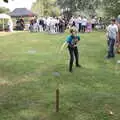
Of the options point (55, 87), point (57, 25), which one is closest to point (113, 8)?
point (57, 25)

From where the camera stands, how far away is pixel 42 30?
44844 mm

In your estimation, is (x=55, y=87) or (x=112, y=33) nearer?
(x=55, y=87)

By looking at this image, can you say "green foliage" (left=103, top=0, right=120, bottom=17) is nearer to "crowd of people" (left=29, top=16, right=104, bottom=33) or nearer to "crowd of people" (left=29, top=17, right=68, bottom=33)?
"crowd of people" (left=29, top=16, right=104, bottom=33)

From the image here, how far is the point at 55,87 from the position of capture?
46.3ft

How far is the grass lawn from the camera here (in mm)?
11055

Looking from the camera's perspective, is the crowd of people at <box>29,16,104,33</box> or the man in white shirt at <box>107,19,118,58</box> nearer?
the man in white shirt at <box>107,19,118,58</box>

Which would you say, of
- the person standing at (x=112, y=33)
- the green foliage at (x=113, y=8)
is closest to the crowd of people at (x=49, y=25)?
the green foliage at (x=113, y=8)

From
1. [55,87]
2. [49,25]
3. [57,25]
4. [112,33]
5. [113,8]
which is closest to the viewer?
[55,87]

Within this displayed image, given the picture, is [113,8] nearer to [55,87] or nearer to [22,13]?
[22,13]

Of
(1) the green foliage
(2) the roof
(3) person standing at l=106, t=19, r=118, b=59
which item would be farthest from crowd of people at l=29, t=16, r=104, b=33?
(3) person standing at l=106, t=19, r=118, b=59

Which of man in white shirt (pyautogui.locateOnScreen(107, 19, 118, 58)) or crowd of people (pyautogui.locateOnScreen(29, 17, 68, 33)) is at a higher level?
man in white shirt (pyautogui.locateOnScreen(107, 19, 118, 58))

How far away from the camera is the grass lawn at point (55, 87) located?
11.1 meters

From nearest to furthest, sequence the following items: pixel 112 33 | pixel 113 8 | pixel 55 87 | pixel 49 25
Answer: pixel 55 87 < pixel 112 33 < pixel 113 8 < pixel 49 25

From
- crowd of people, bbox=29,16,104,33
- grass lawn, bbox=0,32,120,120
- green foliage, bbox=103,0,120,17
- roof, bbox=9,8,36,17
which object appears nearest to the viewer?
grass lawn, bbox=0,32,120,120
